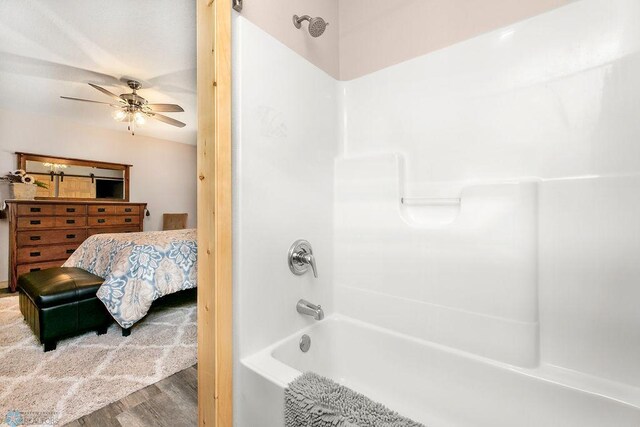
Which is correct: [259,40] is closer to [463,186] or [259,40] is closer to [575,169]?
[463,186]

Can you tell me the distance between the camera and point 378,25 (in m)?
1.47

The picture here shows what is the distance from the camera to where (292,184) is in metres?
1.28

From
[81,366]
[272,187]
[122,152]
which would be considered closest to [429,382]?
[272,187]

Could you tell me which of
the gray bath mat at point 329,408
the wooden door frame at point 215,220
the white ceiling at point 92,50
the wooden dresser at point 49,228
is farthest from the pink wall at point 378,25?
the wooden dresser at point 49,228

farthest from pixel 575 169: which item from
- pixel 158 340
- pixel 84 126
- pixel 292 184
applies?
pixel 84 126

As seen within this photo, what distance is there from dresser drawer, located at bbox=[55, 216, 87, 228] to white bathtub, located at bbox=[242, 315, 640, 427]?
162 inches

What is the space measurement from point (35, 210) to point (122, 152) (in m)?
1.50

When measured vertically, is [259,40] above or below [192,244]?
above

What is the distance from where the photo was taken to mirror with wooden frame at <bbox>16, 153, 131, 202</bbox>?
12.1ft

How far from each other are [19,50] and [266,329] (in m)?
3.18

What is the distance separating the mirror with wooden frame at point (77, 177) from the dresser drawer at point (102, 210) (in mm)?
356

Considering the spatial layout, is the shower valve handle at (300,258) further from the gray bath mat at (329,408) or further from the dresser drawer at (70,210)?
the dresser drawer at (70,210)

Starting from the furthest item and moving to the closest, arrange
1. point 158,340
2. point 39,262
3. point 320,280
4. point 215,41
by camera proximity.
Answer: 1. point 39,262
2. point 158,340
3. point 320,280
4. point 215,41

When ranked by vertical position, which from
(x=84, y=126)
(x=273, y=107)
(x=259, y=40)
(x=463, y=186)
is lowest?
(x=463, y=186)
